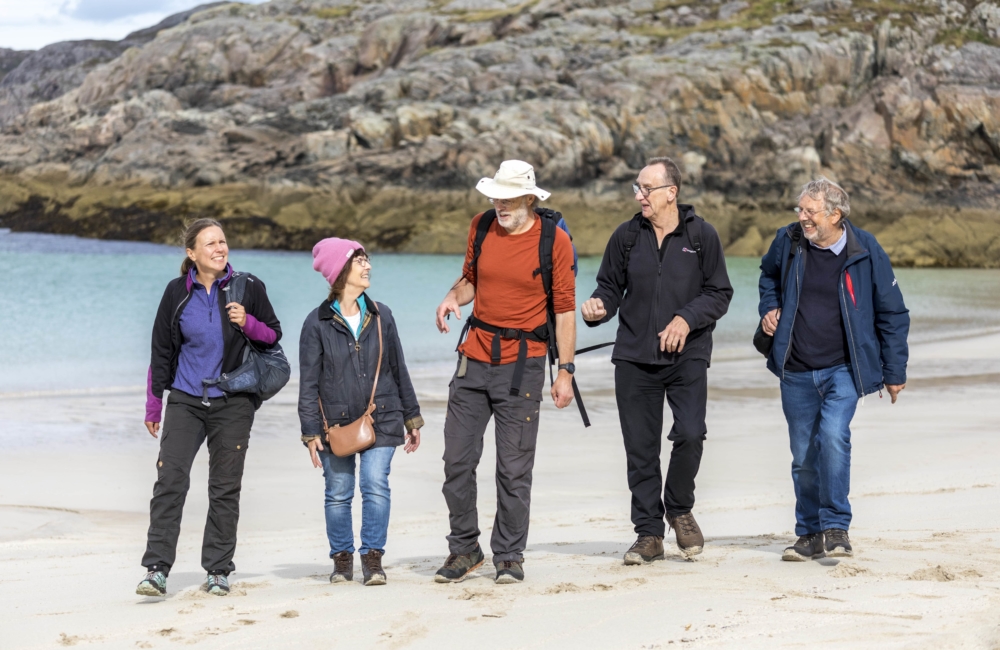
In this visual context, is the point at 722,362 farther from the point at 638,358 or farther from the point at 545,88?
the point at 545,88

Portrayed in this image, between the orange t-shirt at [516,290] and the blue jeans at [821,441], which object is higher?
the orange t-shirt at [516,290]

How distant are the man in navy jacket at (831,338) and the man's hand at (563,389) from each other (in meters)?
1.06

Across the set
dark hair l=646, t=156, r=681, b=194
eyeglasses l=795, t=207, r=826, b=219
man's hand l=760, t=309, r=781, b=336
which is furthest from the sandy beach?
dark hair l=646, t=156, r=681, b=194

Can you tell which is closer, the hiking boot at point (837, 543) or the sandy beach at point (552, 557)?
the sandy beach at point (552, 557)

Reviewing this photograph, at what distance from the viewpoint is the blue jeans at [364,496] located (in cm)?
503

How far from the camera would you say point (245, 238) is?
5056cm

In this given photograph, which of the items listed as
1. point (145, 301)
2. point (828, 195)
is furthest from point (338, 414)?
point (145, 301)

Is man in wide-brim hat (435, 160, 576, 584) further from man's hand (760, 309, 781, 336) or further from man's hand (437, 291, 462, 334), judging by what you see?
man's hand (760, 309, 781, 336)

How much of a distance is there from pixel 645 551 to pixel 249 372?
1.99m

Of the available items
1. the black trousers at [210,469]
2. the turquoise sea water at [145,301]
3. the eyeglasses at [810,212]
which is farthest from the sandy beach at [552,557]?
the turquoise sea water at [145,301]

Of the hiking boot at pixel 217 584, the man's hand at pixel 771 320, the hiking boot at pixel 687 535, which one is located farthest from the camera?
the man's hand at pixel 771 320

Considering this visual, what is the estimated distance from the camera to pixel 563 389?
5.05 metres

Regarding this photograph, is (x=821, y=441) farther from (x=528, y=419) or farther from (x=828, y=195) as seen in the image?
(x=528, y=419)

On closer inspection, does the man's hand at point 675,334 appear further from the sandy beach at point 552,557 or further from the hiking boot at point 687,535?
→ the sandy beach at point 552,557
